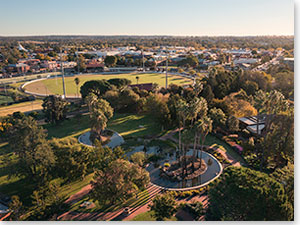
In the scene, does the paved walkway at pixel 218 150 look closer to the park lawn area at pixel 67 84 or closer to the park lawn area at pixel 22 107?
the park lawn area at pixel 22 107

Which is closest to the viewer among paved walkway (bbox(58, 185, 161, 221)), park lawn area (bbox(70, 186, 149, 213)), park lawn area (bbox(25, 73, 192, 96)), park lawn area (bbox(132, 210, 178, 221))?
park lawn area (bbox(132, 210, 178, 221))

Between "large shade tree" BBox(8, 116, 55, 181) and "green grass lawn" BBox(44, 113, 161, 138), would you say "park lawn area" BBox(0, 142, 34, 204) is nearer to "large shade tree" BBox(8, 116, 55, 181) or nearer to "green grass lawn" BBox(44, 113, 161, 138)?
"large shade tree" BBox(8, 116, 55, 181)

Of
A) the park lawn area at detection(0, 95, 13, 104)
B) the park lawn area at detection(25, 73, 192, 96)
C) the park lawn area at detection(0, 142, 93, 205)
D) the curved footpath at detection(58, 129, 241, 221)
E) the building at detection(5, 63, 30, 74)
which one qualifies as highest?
the building at detection(5, 63, 30, 74)

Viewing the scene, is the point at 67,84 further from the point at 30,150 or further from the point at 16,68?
the point at 30,150

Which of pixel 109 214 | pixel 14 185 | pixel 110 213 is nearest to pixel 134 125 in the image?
pixel 14 185

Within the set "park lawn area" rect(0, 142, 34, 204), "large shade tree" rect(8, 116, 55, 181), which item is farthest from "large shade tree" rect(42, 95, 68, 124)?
"large shade tree" rect(8, 116, 55, 181)

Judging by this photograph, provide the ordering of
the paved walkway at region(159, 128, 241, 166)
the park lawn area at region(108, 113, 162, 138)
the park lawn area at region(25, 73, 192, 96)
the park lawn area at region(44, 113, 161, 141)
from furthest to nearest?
the park lawn area at region(25, 73, 192, 96) < the park lawn area at region(108, 113, 162, 138) < the park lawn area at region(44, 113, 161, 141) < the paved walkway at region(159, 128, 241, 166)

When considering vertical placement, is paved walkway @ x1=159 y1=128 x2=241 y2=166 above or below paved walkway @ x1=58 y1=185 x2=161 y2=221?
above

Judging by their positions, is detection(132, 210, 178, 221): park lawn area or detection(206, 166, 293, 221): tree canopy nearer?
detection(206, 166, 293, 221): tree canopy
